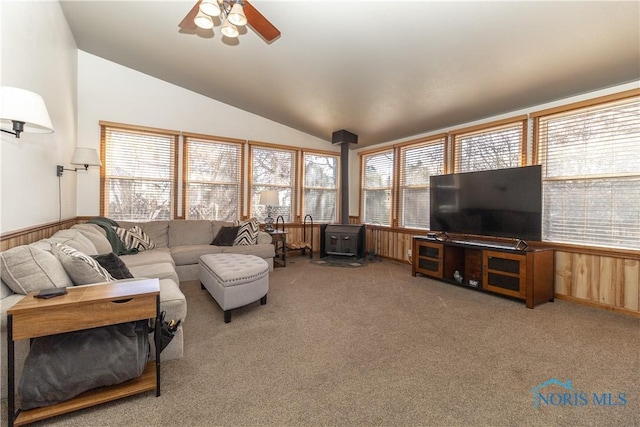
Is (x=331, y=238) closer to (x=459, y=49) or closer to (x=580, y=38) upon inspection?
(x=459, y=49)

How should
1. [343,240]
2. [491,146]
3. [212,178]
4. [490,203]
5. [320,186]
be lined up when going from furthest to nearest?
[320,186], [343,240], [212,178], [491,146], [490,203]

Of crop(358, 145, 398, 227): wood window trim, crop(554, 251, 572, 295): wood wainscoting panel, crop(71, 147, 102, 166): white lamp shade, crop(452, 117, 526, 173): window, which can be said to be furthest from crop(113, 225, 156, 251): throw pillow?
crop(554, 251, 572, 295): wood wainscoting panel

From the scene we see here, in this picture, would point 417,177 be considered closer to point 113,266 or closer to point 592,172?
point 592,172

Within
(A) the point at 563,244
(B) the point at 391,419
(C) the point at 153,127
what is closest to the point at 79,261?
(B) the point at 391,419

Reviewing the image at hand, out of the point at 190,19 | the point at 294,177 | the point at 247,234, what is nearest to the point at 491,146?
the point at 294,177

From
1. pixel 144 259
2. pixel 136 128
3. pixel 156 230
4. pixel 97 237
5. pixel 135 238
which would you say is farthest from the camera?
pixel 136 128

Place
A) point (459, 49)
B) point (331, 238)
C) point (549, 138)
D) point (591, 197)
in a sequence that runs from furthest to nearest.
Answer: point (331, 238) → point (549, 138) → point (591, 197) → point (459, 49)

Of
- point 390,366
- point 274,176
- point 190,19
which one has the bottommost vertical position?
point 390,366

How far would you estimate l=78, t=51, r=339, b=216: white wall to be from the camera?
443 cm

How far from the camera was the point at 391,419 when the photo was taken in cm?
155

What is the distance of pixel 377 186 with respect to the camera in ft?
20.7

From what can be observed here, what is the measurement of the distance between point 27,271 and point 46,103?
208 cm

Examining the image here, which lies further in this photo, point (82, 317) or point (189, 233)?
point (189, 233)

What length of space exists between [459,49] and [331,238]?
12.2 ft
